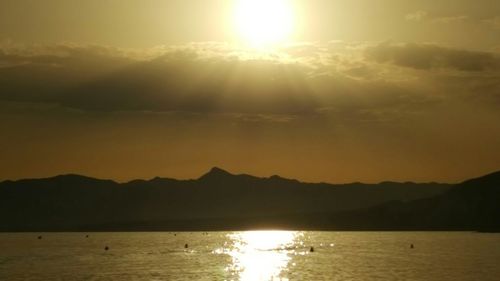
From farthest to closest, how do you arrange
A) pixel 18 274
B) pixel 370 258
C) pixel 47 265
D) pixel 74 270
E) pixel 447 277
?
pixel 370 258 → pixel 47 265 → pixel 74 270 → pixel 18 274 → pixel 447 277

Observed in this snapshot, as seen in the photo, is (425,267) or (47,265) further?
(47,265)

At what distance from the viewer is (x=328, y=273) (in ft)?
372

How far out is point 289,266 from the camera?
131625 millimetres

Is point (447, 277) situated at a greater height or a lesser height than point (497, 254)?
lesser

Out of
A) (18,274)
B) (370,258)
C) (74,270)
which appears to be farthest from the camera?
(370,258)

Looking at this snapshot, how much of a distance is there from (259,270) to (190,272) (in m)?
12.2

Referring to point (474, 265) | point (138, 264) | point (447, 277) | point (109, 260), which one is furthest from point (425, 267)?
point (109, 260)

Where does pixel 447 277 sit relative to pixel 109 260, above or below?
below

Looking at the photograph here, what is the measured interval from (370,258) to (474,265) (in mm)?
27085

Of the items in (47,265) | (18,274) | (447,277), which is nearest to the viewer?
(447,277)

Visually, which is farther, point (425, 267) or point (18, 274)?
point (425, 267)

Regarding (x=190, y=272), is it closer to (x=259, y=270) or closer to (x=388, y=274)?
(x=259, y=270)

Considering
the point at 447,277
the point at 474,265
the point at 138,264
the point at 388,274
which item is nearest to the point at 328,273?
the point at 388,274

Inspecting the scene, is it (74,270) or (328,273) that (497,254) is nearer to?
(328,273)
